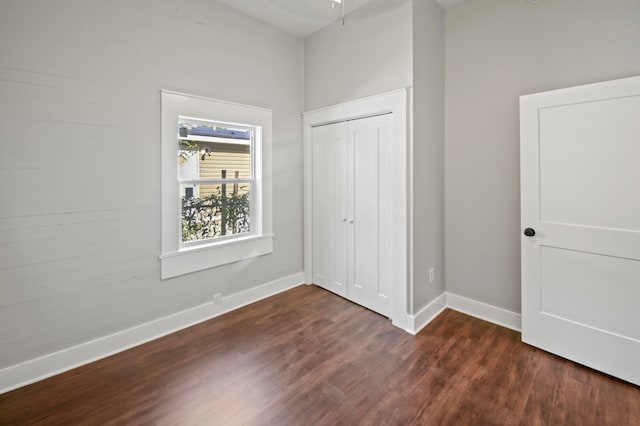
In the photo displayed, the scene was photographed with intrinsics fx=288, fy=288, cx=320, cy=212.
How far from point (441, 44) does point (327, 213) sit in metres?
2.10

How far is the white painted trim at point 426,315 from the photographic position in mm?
2559

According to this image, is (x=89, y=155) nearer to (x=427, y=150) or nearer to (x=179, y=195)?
(x=179, y=195)

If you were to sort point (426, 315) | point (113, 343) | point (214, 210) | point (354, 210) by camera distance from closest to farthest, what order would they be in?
point (113, 343)
point (426, 315)
point (214, 210)
point (354, 210)

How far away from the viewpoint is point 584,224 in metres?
2.08

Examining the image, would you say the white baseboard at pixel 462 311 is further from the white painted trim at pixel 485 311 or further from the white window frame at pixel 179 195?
the white window frame at pixel 179 195

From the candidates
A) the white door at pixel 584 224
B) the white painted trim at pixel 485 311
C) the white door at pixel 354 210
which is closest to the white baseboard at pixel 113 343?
the white door at pixel 354 210

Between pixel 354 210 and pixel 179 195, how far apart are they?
1713 mm

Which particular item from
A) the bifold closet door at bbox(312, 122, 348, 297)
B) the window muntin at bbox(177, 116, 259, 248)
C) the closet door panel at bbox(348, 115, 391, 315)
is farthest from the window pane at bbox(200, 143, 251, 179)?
the closet door panel at bbox(348, 115, 391, 315)

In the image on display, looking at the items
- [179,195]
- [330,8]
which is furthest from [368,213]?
[330,8]

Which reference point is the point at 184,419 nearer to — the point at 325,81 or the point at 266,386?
the point at 266,386

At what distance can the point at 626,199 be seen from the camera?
1.92 m

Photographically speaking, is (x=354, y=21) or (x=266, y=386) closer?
(x=266, y=386)

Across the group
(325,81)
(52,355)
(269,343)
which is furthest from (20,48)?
(269,343)

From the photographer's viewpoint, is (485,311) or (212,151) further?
(212,151)
